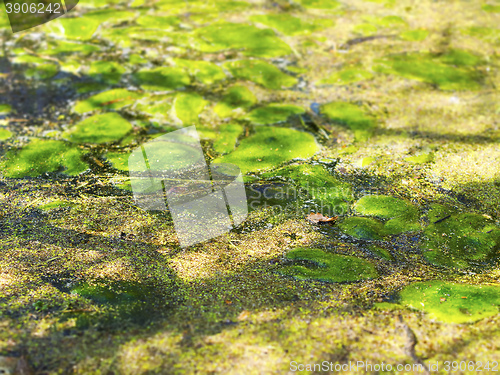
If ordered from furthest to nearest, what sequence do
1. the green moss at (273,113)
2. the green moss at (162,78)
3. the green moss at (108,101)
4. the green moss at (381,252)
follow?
1. the green moss at (162,78)
2. the green moss at (108,101)
3. the green moss at (273,113)
4. the green moss at (381,252)

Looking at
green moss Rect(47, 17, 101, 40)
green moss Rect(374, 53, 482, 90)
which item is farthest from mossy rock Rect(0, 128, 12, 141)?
green moss Rect(374, 53, 482, 90)

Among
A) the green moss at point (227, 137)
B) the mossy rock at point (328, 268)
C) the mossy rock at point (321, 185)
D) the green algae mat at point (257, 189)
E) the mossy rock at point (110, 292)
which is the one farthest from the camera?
the green moss at point (227, 137)

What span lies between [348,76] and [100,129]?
15.1ft

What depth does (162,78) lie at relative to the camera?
805 centimetres

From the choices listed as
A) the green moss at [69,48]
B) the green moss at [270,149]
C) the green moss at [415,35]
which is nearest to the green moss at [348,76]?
the green moss at [270,149]

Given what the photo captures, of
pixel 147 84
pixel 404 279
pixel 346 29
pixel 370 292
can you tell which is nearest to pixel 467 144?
pixel 404 279

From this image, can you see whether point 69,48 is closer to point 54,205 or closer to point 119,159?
point 119,159

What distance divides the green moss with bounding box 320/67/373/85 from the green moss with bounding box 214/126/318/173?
1972mm

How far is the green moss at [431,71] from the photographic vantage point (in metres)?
7.90

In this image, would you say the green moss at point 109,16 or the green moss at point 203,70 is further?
the green moss at point 109,16

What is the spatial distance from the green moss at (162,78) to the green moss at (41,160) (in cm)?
218

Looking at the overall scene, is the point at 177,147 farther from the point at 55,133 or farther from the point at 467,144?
the point at 467,144

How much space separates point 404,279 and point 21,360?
10.5 ft

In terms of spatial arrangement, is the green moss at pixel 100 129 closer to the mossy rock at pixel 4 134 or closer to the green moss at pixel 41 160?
the green moss at pixel 41 160
